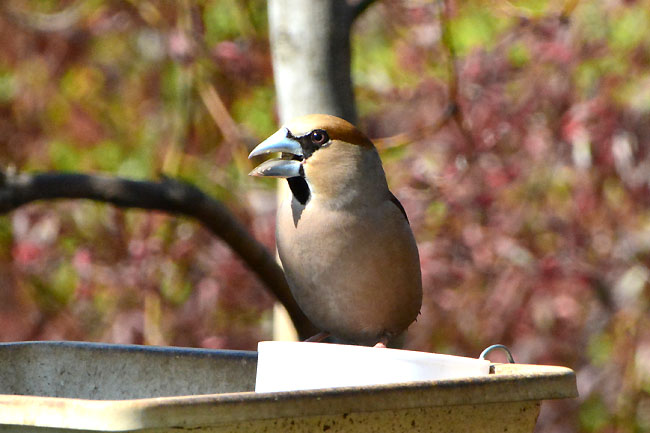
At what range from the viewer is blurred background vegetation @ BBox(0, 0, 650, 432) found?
466 centimetres

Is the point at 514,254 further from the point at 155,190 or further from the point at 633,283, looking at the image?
the point at 155,190

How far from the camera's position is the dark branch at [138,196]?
122 inches

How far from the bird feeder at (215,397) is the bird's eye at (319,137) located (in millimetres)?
720

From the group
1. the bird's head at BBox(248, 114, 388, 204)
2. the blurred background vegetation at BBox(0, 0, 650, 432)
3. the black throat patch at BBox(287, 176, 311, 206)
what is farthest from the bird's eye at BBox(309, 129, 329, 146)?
the blurred background vegetation at BBox(0, 0, 650, 432)

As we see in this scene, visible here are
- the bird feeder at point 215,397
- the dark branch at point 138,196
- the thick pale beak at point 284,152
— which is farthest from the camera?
the dark branch at point 138,196

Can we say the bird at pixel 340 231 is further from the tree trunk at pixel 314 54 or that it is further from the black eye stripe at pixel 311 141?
the tree trunk at pixel 314 54

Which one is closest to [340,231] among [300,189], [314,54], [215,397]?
[300,189]

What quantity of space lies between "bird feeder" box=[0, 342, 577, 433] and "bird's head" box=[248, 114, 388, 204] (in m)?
0.67

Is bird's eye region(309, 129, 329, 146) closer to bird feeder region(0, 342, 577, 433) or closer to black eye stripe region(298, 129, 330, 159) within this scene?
black eye stripe region(298, 129, 330, 159)

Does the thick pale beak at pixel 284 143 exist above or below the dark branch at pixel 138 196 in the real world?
above

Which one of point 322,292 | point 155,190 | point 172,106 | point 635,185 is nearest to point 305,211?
point 322,292

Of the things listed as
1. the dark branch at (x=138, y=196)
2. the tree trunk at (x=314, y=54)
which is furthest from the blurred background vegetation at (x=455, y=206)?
the dark branch at (x=138, y=196)

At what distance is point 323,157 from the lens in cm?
276

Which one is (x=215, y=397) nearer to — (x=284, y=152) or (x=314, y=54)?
(x=284, y=152)
